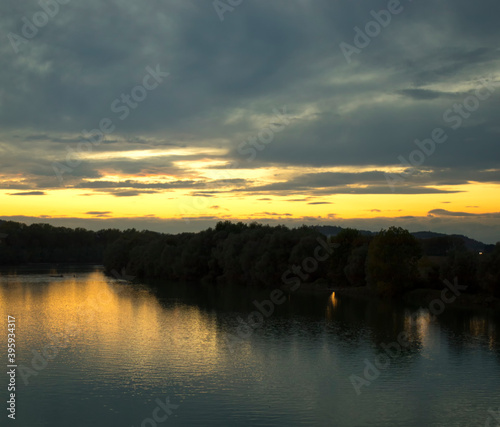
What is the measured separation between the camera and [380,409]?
21594 mm

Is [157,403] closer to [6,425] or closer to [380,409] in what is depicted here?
[6,425]

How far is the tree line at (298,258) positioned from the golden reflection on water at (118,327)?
20473mm

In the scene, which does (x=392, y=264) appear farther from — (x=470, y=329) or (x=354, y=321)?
(x=470, y=329)

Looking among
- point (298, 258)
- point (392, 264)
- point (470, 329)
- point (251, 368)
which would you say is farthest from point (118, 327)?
point (298, 258)

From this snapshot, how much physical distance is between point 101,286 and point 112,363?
50794 millimetres

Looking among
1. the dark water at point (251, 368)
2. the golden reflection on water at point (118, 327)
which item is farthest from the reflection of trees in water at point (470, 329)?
the golden reflection on water at point (118, 327)

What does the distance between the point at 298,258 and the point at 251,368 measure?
4790cm

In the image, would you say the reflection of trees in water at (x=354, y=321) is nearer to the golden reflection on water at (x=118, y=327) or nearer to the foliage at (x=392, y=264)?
the foliage at (x=392, y=264)

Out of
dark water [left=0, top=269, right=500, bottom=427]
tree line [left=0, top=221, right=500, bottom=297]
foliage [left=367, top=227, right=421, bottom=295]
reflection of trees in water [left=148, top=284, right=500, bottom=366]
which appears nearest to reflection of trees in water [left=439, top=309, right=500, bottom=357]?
reflection of trees in water [left=148, top=284, right=500, bottom=366]

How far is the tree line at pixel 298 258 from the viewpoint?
2226 inches

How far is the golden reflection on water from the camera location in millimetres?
30766

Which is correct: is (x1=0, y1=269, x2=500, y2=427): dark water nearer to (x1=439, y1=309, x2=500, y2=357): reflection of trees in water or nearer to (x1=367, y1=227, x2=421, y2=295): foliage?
(x1=439, y1=309, x2=500, y2=357): reflection of trees in water

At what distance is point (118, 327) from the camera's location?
40.4 meters

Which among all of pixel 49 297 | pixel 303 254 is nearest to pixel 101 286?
pixel 49 297
